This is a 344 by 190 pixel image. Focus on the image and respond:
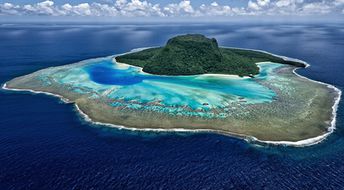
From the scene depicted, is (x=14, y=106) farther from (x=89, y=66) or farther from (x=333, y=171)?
(x=333, y=171)

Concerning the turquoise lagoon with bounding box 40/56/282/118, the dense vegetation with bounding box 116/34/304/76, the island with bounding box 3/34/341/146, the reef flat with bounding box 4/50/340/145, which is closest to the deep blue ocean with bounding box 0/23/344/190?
the island with bounding box 3/34/341/146

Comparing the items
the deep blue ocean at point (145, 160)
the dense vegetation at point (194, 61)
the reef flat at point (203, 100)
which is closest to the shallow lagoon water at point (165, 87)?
the reef flat at point (203, 100)

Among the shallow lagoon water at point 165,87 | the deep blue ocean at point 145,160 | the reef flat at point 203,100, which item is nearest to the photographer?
the deep blue ocean at point 145,160

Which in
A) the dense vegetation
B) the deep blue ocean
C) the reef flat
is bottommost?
the deep blue ocean

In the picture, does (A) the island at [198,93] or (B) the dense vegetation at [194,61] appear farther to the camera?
(B) the dense vegetation at [194,61]

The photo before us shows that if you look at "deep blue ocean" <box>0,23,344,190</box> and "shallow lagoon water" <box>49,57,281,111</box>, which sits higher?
"shallow lagoon water" <box>49,57,281,111</box>

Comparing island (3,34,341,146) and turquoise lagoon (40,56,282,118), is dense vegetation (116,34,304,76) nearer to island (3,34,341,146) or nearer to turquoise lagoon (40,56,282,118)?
island (3,34,341,146)

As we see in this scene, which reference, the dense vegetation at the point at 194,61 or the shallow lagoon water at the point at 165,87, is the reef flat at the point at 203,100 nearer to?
the shallow lagoon water at the point at 165,87

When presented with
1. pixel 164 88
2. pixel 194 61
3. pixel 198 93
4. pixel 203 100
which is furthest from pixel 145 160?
pixel 194 61
